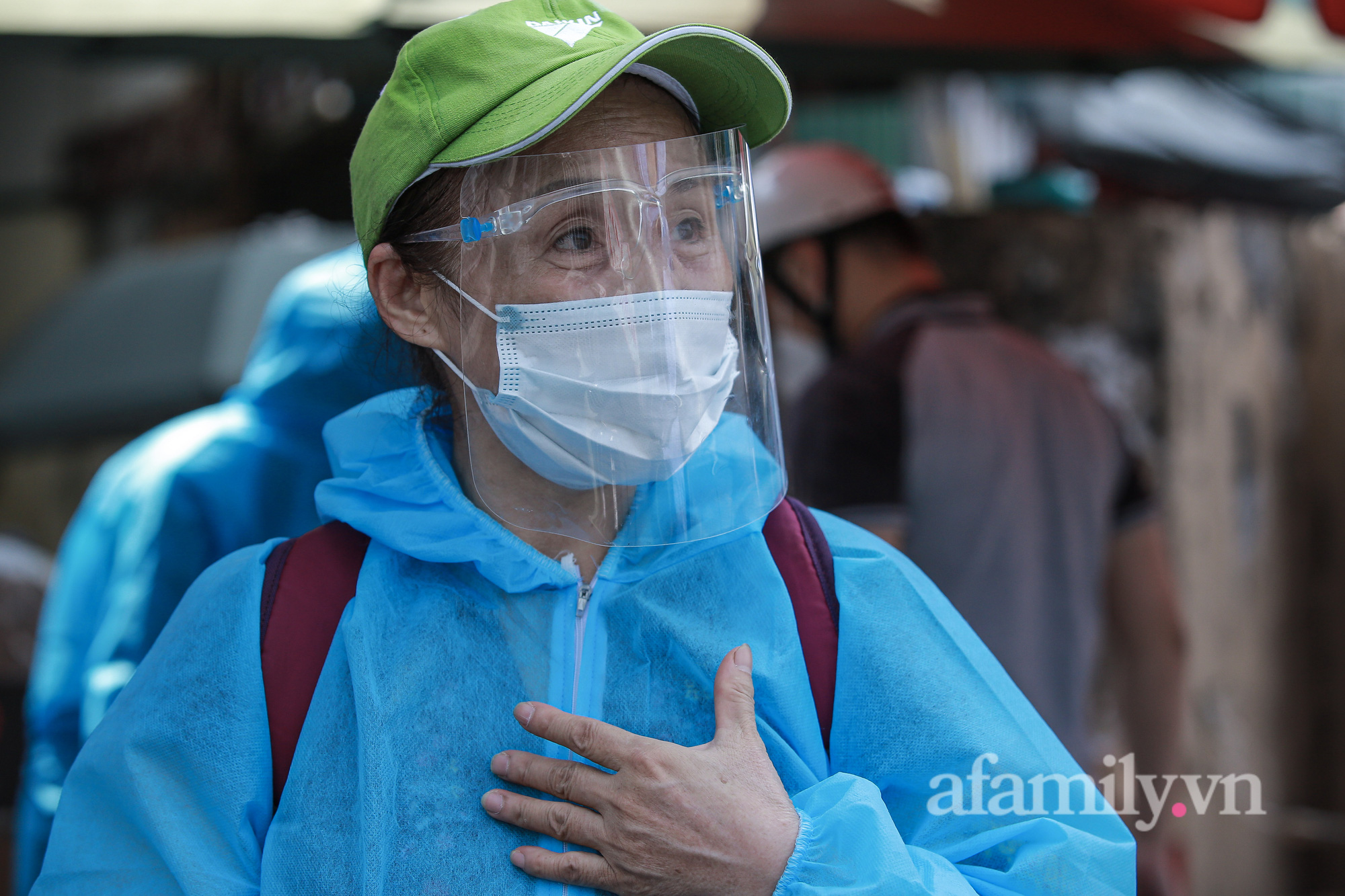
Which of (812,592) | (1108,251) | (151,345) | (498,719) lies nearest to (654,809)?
(498,719)

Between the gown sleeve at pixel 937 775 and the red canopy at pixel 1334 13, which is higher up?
the red canopy at pixel 1334 13

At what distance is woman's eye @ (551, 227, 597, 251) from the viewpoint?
1374mm

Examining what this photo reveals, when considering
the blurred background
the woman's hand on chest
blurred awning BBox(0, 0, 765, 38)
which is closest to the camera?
the woman's hand on chest

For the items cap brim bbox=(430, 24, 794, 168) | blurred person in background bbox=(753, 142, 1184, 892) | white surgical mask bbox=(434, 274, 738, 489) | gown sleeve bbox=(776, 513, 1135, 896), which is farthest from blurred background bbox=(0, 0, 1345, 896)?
gown sleeve bbox=(776, 513, 1135, 896)

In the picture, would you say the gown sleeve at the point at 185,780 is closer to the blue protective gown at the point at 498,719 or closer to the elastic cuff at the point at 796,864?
the blue protective gown at the point at 498,719

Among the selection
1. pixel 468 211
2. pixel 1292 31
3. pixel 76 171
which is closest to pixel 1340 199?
pixel 1292 31

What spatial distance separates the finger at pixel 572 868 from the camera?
1.24m

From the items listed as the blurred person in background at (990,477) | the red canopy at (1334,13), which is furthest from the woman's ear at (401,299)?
the red canopy at (1334,13)

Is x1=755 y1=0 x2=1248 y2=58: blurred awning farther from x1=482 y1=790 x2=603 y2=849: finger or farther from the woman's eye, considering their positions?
x1=482 y1=790 x2=603 y2=849: finger

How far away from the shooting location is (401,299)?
5.01ft

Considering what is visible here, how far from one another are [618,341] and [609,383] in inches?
2.0

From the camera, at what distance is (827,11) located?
3.22 metres

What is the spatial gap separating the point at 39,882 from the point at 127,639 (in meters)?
1.09

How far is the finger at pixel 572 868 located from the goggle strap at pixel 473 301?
61 cm
